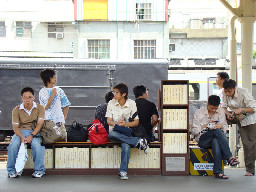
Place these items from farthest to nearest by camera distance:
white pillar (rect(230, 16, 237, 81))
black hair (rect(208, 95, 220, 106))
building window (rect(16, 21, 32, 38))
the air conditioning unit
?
building window (rect(16, 21, 32, 38)), the air conditioning unit, white pillar (rect(230, 16, 237, 81)), black hair (rect(208, 95, 220, 106))

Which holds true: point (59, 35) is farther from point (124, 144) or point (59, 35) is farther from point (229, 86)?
point (124, 144)

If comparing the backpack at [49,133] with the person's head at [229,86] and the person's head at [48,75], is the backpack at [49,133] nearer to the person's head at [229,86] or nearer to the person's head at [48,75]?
the person's head at [48,75]

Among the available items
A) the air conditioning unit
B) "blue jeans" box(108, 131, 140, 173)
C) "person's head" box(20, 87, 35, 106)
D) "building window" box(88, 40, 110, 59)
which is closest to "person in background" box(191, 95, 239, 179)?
"blue jeans" box(108, 131, 140, 173)

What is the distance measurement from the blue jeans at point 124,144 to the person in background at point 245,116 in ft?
5.43

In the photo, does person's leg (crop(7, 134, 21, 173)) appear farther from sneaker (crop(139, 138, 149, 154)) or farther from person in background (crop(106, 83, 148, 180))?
sneaker (crop(139, 138, 149, 154))

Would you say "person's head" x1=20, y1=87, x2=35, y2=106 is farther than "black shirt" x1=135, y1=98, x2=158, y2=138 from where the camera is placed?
No

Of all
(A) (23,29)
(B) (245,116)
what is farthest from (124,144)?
(A) (23,29)

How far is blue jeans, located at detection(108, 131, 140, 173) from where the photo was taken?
6.87m

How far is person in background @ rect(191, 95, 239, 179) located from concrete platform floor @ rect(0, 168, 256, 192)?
316 millimetres

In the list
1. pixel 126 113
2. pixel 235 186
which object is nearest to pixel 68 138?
pixel 126 113

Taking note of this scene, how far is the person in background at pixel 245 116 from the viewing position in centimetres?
731

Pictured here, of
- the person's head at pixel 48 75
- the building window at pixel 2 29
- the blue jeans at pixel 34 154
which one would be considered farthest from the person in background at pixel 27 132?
the building window at pixel 2 29

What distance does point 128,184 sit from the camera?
21.5ft

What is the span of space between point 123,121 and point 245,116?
2.01 metres
